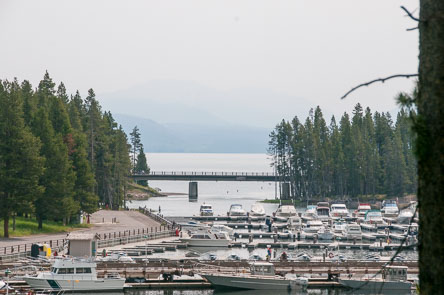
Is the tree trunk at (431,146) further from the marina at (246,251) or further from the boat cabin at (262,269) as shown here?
the boat cabin at (262,269)

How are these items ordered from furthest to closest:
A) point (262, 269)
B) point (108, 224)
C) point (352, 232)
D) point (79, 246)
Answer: point (108, 224) → point (352, 232) → point (79, 246) → point (262, 269)

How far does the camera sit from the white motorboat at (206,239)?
82.1 metres

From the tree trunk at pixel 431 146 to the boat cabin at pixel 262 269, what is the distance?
47883 mm

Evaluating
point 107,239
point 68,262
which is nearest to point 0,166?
point 107,239

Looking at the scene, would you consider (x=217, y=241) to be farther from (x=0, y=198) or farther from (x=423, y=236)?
(x=423, y=236)

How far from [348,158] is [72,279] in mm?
116493

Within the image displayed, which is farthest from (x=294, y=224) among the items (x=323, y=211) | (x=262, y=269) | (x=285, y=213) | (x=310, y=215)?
(x=262, y=269)

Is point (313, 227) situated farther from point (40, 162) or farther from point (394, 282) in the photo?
point (394, 282)

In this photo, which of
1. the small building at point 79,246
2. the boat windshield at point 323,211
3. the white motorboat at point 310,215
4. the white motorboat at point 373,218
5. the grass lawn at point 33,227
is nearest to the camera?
the small building at point 79,246

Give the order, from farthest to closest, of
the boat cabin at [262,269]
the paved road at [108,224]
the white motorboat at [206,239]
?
the white motorboat at [206,239] → the paved road at [108,224] → the boat cabin at [262,269]

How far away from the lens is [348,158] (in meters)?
161

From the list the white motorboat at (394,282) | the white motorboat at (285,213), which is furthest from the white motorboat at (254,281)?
the white motorboat at (285,213)

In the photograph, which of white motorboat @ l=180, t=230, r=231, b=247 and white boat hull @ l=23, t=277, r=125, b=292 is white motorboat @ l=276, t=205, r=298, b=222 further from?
white boat hull @ l=23, t=277, r=125, b=292

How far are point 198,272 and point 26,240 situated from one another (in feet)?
71.3
